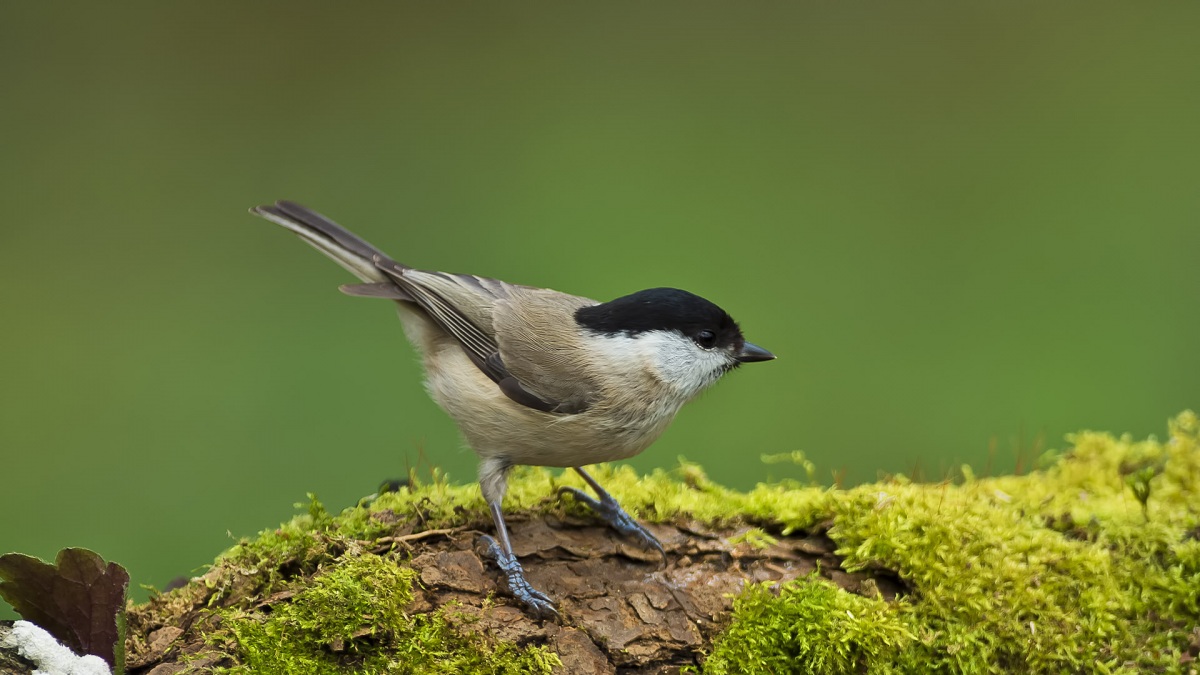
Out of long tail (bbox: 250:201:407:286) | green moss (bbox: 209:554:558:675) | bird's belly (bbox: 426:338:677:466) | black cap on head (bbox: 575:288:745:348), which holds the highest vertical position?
long tail (bbox: 250:201:407:286)

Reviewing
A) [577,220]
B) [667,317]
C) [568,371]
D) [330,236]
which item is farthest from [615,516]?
[577,220]

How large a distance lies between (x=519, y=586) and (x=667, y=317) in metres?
0.97

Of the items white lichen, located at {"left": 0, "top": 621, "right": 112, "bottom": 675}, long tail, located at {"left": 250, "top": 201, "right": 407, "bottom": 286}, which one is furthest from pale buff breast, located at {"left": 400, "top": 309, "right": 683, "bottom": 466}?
white lichen, located at {"left": 0, "top": 621, "right": 112, "bottom": 675}

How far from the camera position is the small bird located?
3062 millimetres

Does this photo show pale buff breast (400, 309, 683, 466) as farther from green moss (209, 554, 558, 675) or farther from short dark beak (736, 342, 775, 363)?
green moss (209, 554, 558, 675)

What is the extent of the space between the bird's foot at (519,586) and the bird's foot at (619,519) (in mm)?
349

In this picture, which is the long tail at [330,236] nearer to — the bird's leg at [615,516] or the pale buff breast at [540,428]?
the pale buff breast at [540,428]

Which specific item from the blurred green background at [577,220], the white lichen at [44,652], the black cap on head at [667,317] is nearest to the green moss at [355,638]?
the white lichen at [44,652]

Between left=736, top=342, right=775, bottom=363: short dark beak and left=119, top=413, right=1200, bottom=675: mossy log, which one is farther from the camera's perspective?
left=736, top=342, right=775, bottom=363: short dark beak

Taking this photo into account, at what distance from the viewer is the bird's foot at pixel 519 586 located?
105 inches

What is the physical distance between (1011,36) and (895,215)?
274cm

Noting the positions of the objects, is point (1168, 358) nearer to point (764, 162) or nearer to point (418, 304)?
point (764, 162)

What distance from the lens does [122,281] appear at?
252 inches

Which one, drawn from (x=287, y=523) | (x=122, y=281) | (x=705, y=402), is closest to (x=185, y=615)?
(x=287, y=523)
